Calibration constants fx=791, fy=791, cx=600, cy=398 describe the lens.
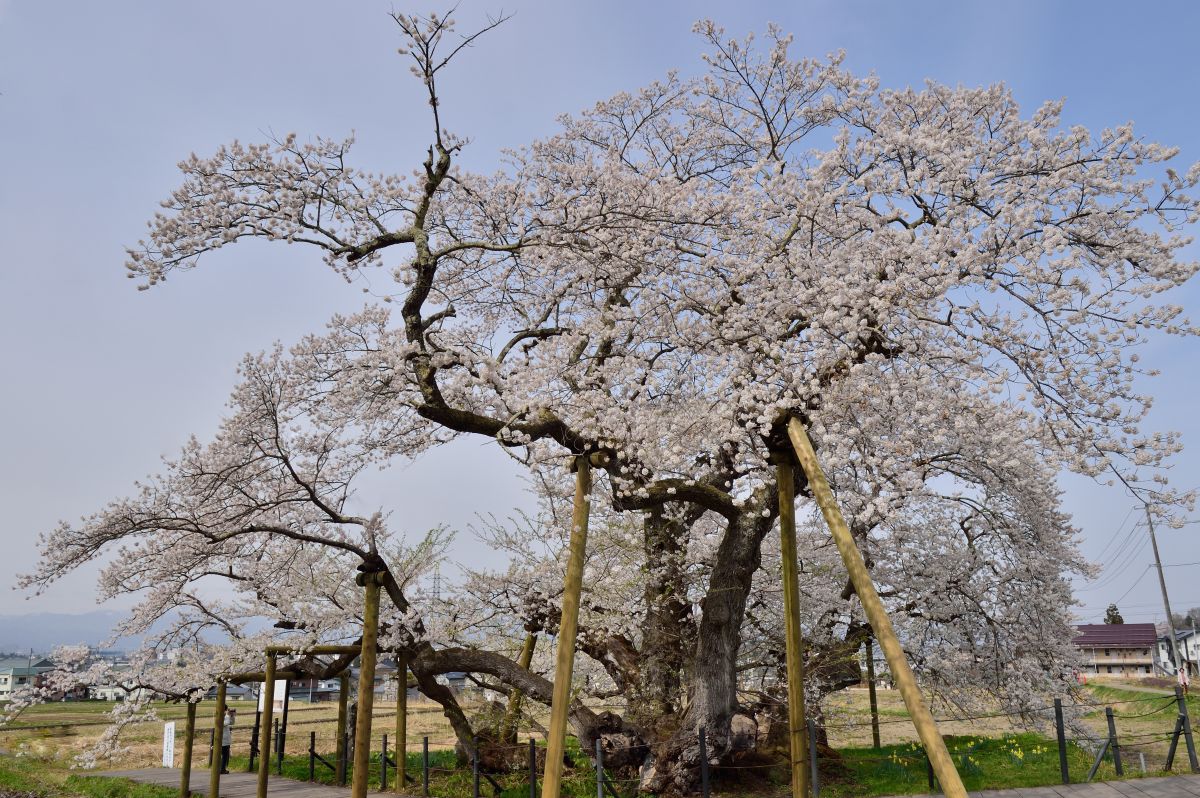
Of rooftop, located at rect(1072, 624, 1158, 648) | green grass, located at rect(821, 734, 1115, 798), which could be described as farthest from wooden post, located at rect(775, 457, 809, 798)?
rooftop, located at rect(1072, 624, 1158, 648)

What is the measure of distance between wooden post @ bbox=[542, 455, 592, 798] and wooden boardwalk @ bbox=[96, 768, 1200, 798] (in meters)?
5.21

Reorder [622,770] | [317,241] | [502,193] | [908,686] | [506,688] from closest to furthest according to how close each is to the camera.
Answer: [908,686]
[317,241]
[622,770]
[502,193]
[506,688]

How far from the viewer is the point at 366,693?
897cm

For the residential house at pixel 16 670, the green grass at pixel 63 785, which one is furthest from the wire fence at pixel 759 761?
the residential house at pixel 16 670

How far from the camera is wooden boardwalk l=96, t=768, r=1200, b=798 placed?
8828 millimetres

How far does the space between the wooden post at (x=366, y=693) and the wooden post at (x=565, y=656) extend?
2506 mm

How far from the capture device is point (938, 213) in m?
8.88

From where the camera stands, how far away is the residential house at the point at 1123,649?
56594 millimetres

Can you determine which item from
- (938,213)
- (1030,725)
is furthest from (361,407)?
(1030,725)

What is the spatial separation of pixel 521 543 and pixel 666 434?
20.0 feet

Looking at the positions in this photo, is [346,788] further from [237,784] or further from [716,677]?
[716,677]

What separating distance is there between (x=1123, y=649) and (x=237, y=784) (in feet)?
206

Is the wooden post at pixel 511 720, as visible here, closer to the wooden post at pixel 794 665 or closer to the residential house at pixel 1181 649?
the wooden post at pixel 794 665

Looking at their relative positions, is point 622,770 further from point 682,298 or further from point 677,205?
point 677,205
